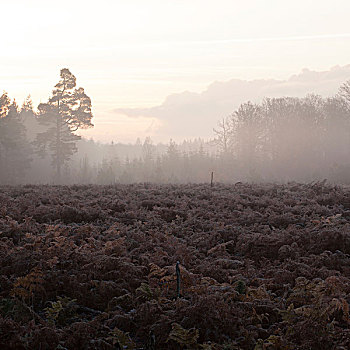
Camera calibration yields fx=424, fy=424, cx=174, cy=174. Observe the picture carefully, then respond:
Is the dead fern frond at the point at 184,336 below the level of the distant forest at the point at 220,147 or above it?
below

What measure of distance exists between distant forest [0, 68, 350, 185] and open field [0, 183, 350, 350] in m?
35.3

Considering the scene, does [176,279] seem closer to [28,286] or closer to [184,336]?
[184,336]

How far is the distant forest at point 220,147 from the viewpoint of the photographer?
5478cm

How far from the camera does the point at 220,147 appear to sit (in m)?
74.6

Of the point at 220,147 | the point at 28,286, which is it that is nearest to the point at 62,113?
the point at 220,147

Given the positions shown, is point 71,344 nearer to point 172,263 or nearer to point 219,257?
point 172,263

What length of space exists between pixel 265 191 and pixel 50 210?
9141mm

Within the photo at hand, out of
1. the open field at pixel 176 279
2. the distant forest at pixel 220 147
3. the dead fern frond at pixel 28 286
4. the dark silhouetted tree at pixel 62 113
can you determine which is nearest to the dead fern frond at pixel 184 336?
the open field at pixel 176 279

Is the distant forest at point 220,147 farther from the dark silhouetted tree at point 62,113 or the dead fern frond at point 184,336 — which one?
the dead fern frond at point 184,336

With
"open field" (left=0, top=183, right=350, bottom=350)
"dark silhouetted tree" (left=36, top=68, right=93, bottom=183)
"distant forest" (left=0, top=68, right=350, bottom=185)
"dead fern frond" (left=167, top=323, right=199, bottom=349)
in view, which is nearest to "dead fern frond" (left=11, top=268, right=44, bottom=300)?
"open field" (left=0, top=183, right=350, bottom=350)

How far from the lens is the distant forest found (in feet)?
180

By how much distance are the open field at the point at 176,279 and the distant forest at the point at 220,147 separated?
3528 centimetres

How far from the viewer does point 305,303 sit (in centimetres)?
706

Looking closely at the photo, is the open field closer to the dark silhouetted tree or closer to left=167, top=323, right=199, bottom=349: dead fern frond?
left=167, top=323, right=199, bottom=349: dead fern frond
